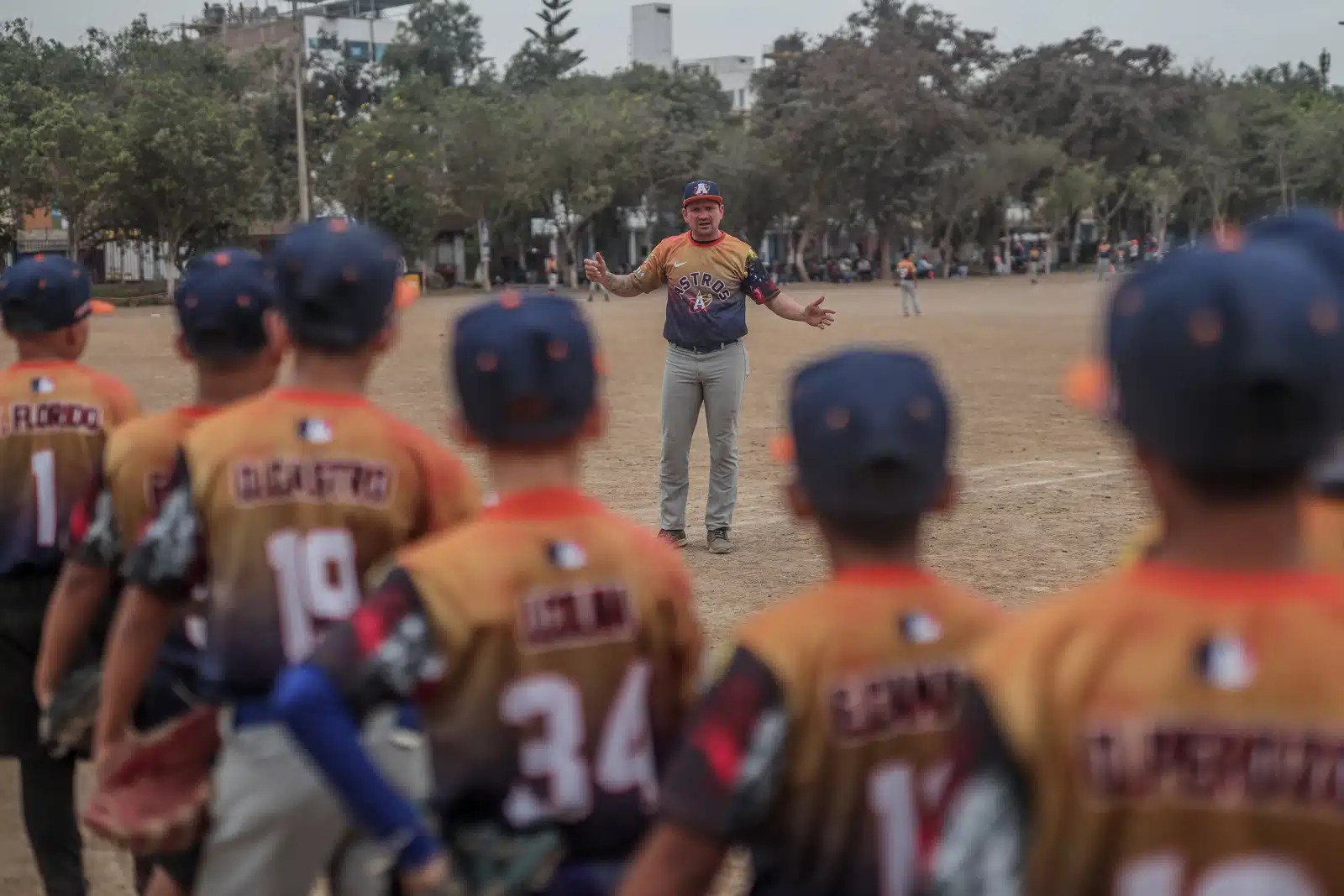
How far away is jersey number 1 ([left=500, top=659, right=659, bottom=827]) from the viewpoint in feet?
8.24

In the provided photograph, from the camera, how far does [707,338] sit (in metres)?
9.26

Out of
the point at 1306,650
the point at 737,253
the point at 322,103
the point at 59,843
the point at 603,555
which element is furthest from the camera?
the point at 322,103

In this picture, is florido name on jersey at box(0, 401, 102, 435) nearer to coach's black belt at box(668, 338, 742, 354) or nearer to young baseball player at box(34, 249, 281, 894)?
young baseball player at box(34, 249, 281, 894)

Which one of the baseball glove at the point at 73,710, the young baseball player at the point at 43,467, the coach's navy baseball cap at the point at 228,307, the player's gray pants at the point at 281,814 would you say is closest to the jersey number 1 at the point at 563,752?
the player's gray pants at the point at 281,814

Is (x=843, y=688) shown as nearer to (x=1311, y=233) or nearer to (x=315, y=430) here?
(x=1311, y=233)

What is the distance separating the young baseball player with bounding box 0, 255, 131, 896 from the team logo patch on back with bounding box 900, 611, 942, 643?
2.95m

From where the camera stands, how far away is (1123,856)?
5.79ft

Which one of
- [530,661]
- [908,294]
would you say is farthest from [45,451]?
[908,294]

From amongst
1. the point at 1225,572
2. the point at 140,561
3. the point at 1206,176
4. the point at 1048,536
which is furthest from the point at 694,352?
the point at 1206,176

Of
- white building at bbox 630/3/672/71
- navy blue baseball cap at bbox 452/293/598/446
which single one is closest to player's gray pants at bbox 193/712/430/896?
navy blue baseball cap at bbox 452/293/598/446

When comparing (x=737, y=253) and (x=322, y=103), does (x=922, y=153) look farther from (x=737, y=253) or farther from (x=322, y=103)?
(x=737, y=253)

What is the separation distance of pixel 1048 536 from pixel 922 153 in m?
59.3

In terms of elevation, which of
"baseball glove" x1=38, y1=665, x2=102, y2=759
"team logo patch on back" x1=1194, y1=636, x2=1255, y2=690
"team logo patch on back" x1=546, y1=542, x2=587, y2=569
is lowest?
"baseball glove" x1=38, y1=665, x2=102, y2=759

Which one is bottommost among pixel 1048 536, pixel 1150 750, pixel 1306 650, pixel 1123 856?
pixel 1048 536
